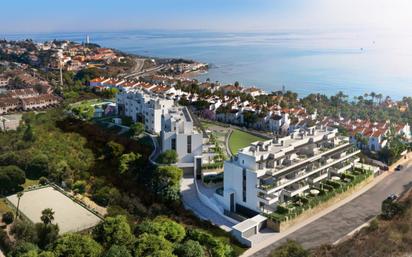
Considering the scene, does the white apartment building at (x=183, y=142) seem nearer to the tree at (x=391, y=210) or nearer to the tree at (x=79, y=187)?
the tree at (x=79, y=187)

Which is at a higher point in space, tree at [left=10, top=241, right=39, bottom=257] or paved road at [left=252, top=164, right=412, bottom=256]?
tree at [left=10, top=241, right=39, bottom=257]

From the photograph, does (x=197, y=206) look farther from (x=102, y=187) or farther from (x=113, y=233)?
(x=113, y=233)

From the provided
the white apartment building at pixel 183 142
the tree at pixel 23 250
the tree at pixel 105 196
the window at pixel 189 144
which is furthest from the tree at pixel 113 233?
the window at pixel 189 144

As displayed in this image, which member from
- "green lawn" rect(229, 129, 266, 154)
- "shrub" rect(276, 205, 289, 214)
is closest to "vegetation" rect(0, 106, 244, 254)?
"shrub" rect(276, 205, 289, 214)

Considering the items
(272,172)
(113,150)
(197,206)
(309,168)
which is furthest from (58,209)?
(309,168)

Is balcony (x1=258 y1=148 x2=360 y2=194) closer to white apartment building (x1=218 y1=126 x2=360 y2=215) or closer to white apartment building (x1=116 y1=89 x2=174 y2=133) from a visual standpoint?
white apartment building (x1=218 y1=126 x2=360 y2=215)

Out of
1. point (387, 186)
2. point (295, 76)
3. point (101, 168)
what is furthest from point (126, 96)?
point (295, 76)
